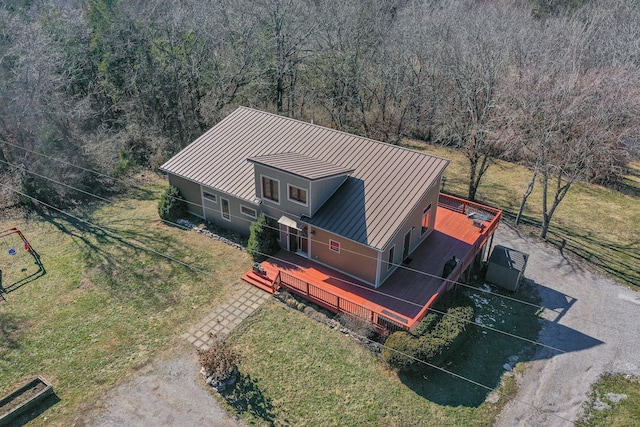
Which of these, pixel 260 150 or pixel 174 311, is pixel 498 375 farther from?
pixel 260 150

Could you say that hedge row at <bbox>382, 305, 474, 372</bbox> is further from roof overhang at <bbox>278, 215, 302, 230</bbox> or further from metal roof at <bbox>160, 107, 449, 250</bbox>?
roof overhang at <bbox>278, 215, 302, 230</bbox>

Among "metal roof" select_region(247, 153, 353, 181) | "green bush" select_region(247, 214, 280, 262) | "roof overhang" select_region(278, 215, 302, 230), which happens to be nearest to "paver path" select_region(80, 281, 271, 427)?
"green bush" select_region(247, 214, 280, 262)

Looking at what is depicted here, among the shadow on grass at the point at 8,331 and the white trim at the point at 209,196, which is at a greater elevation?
the white trim at the point at 209,196

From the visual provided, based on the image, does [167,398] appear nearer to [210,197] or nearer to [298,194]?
[298,194]

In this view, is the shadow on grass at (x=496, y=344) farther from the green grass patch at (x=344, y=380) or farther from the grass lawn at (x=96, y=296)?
the grass lawn at (x=96, y=296)

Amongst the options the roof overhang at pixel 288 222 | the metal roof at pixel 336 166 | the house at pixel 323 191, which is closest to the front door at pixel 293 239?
the house at pixel 323 191

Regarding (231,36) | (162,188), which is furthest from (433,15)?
(162,188)

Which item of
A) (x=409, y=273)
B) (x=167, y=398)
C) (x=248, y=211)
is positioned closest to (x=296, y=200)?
(x=248, y=211)
